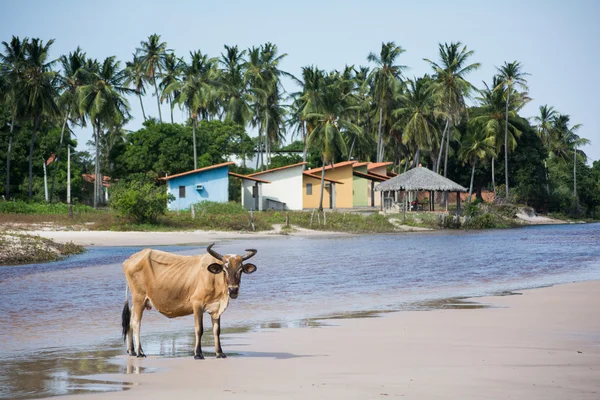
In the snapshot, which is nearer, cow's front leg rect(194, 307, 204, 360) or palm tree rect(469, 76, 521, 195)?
cow's front leg rect(194, 307, 204, 360)

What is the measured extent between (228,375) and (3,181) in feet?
182

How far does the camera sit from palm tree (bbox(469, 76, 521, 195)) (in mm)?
68438

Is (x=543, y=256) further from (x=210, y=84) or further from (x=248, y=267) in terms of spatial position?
(x=210, y=84)

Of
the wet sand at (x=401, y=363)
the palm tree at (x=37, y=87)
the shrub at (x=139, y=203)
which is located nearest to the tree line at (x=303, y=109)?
the palm tree at (x=37, y=87)

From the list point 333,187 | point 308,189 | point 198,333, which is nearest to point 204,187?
point 308,189

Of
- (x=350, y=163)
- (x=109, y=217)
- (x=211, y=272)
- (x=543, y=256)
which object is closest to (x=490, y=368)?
(x=211, y=272)

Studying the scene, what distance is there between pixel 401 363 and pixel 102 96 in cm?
5422

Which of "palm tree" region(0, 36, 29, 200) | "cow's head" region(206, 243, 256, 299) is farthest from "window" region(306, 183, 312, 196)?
"cow's head" region(206, 243, 256, 299)

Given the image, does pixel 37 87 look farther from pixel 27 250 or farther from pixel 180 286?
pixel 180 286

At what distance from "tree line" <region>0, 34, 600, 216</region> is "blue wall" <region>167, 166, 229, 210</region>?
5.42 meters

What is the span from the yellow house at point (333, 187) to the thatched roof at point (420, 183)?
6.07 metres

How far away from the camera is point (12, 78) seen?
5841cm

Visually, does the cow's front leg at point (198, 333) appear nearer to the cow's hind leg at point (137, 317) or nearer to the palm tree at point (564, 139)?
the cow's hind leg at point (137, 317)

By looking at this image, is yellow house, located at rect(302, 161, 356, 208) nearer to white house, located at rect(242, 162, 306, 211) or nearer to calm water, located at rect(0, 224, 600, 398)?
white house, located at rect(242, 162, 306, 211)
